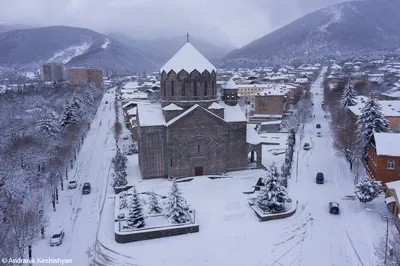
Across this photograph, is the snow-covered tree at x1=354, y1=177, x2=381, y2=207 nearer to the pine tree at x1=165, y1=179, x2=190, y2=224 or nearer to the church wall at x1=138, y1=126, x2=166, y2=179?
the pine tree at x1=165, y1=179, x2=190, y2=224

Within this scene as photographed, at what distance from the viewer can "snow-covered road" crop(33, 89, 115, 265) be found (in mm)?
16750

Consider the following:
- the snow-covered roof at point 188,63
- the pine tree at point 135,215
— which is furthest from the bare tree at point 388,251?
the snow-covered roof at point 188,63

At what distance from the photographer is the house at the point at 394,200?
18141 mm

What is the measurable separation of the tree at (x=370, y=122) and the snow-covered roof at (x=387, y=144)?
3.83 meters

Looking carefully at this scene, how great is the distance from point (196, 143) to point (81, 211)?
979cm

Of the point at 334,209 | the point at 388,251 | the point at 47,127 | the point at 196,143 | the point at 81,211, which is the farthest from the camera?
the point at 47,127

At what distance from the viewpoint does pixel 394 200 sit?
61.7 ft

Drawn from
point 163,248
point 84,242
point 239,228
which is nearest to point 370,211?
point 239,228

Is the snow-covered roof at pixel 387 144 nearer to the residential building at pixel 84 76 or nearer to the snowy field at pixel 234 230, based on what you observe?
the snowy field at pixel 234 230

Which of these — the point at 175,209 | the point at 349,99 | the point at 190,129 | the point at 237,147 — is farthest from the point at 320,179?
the point at 349,99

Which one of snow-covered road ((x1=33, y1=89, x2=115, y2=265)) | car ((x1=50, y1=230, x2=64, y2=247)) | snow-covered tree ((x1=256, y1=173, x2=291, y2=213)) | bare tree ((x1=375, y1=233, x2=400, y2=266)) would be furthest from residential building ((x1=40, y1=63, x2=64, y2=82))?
bare tree ((x1=375, y1=233, x2=400, y2=266))

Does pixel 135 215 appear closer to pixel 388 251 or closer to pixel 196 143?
pixel 196 143

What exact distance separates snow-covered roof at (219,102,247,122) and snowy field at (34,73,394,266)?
4.49 m

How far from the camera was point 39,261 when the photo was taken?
15703 mm
